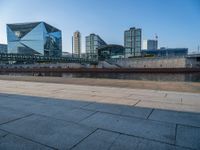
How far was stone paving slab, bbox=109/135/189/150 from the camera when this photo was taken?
2846 mm

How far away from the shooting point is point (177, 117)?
4.51 metres

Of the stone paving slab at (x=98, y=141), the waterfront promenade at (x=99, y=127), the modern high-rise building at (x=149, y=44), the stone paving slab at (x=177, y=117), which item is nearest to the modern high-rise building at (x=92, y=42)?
the modern high-rise building at (x=149, y=44)

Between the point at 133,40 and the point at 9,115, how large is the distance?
421 ft

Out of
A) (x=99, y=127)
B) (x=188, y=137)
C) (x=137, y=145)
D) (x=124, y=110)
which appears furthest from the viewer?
(x=124, y=110)

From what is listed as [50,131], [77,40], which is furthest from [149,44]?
[50,131]

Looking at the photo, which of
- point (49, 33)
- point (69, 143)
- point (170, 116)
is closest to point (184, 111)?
point (170, 116)

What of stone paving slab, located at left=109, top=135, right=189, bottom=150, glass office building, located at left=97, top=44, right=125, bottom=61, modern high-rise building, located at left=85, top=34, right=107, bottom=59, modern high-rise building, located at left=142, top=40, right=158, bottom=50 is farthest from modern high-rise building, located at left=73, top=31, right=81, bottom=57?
stone paving slab, located at left=109, top=135, right=189, bottom=150

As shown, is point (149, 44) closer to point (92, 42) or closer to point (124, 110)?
point (92, 42)

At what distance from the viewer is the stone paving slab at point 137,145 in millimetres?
2846

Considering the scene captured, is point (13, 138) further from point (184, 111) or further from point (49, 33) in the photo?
point (49, 33)

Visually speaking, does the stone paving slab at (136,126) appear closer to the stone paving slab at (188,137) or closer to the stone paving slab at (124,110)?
the stone paving slab at (188,137)

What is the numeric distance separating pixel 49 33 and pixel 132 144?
12371 centimetres

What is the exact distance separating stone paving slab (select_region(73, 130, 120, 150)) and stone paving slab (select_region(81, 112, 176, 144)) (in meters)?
0.28

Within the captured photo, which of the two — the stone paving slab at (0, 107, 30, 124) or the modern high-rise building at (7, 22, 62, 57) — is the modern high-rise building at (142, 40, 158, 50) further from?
the stone paving slab at (0, 107, 30, 124)
